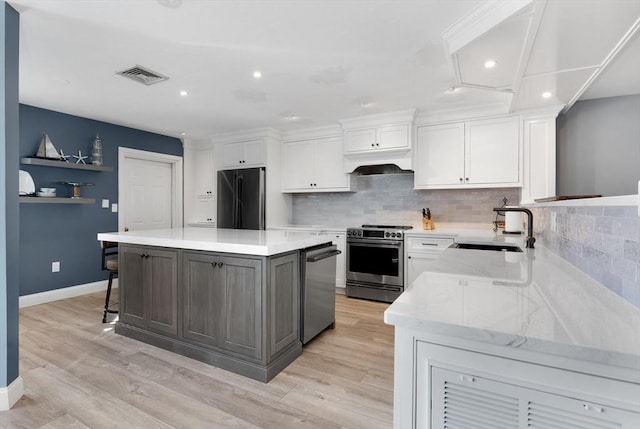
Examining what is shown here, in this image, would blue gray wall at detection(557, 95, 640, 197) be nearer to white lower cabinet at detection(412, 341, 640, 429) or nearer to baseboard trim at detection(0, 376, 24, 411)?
white lower cabinet at detection(412, 341, 640, 429)

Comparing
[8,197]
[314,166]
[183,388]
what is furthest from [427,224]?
[8,197]

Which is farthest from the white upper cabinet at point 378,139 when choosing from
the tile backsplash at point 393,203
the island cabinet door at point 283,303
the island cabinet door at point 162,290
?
the island cabinet door at point 162,290

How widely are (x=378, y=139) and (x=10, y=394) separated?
153 inches

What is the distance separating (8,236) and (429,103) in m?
3.70

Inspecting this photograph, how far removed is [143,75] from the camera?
2811 mm

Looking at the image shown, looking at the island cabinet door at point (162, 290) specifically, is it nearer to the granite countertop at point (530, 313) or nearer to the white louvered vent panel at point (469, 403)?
the granite countertop at point (530, 313)

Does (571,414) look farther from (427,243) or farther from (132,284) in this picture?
(427,243)

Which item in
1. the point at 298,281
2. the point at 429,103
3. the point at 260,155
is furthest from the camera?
the point at 260,155

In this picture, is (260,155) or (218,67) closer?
(218,67)

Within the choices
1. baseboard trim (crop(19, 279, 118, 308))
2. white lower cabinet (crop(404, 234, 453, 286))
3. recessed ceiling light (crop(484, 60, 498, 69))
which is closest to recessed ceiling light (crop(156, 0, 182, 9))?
recessed ceiling light (crop(484, 60, 498, 69))

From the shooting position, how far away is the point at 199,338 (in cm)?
233

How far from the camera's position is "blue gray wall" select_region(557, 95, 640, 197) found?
307cm

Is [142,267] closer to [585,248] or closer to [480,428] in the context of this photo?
[480,428]

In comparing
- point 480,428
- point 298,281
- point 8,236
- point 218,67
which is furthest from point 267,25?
point 480,428
